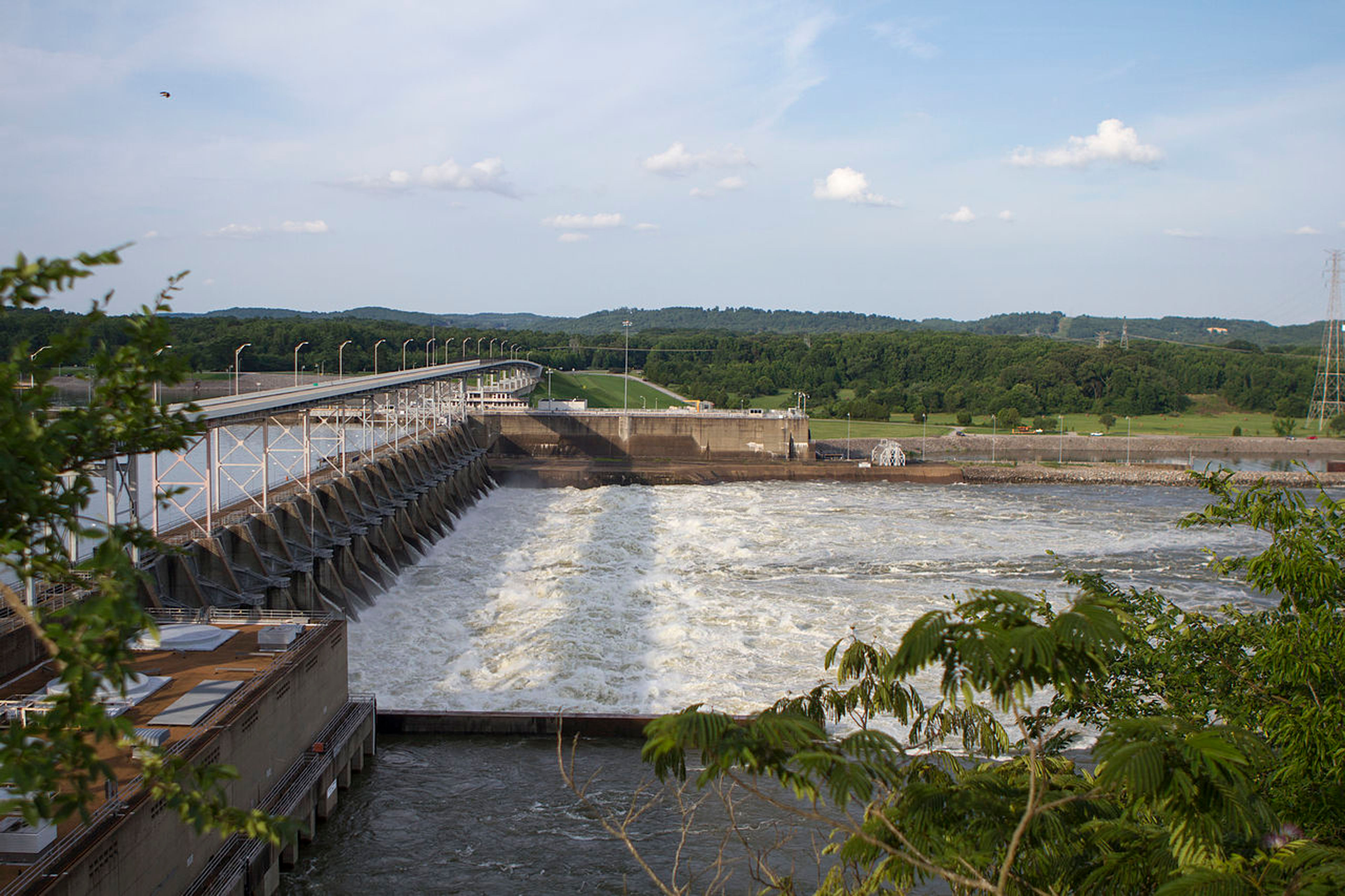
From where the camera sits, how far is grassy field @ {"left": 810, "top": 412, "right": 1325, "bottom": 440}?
81.3 metres

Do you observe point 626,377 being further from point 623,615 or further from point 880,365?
point 623,615

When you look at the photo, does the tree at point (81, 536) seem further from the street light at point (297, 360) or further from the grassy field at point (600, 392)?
the grassy field at point (600, 392)

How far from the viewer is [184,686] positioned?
45.0ft

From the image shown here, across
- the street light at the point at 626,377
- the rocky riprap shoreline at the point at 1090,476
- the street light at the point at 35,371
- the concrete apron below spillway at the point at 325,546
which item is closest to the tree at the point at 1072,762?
the street light at the point at 35,371

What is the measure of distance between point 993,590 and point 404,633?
2242cm

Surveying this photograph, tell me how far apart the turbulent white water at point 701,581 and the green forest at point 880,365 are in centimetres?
4334

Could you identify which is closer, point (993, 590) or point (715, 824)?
point (993, 590)

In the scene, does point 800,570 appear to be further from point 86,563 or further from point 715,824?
point 86,563

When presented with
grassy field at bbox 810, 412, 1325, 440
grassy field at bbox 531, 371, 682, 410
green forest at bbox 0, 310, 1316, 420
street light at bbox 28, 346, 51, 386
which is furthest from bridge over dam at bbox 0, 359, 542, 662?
grassy field at bbox 810, 412, 1325, 440

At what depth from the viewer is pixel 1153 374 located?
110125 mm

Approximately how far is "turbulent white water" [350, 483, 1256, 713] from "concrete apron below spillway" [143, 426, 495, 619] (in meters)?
0.96

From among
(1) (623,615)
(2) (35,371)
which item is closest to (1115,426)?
(1) (623,615)

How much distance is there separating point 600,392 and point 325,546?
231ft

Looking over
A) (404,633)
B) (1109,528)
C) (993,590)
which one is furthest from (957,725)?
(1109,528)
